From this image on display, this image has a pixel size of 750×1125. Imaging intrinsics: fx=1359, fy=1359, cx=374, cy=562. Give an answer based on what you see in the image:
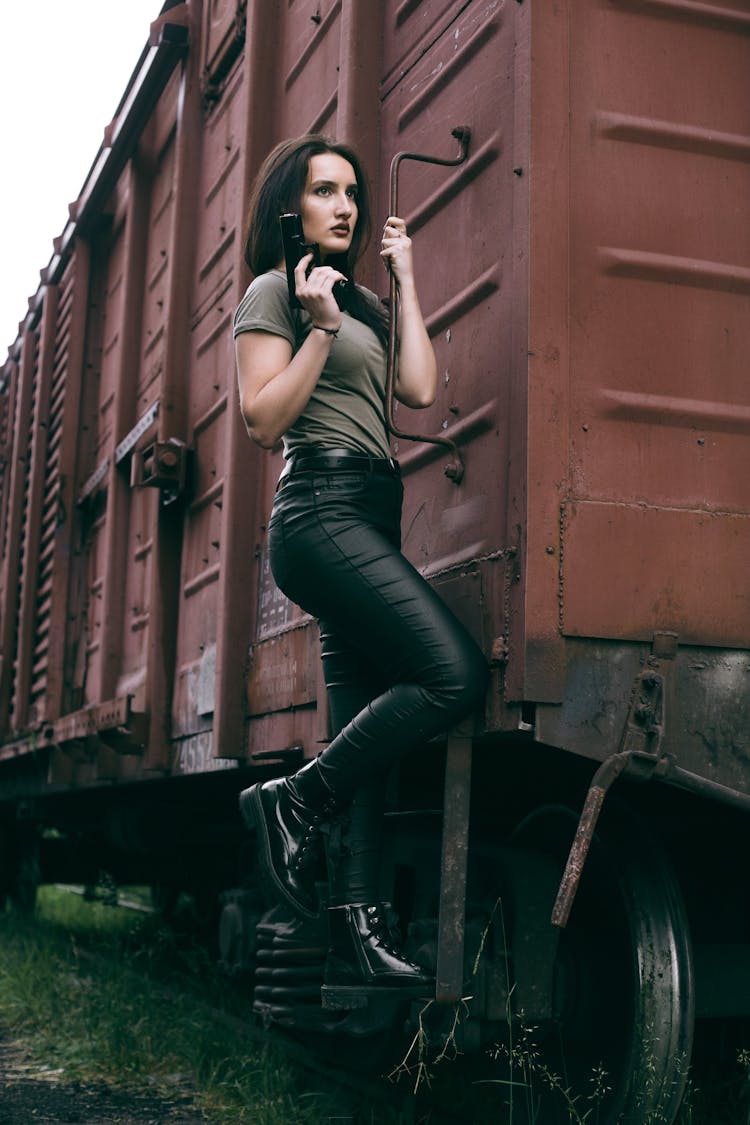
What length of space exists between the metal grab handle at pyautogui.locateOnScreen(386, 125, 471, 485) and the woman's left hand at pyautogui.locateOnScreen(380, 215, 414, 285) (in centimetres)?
2

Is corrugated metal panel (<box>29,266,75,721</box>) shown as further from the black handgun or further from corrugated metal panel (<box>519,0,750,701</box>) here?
corrugated metal panel (<box>519,0,750,701</box>)

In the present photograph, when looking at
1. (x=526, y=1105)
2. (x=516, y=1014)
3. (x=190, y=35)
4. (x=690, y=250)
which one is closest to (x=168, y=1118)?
(x=526, y=1105)

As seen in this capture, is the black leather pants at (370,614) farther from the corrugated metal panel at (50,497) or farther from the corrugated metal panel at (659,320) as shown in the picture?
the corrugated metal panel at (50,497)

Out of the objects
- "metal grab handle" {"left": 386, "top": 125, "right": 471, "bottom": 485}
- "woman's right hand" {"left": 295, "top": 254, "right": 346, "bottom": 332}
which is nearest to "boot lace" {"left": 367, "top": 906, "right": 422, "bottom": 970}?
"metal grab handle" {"left": 386, "top": 125, "right": 471, "bottom": 485}

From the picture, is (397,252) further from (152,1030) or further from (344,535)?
(152,1030)

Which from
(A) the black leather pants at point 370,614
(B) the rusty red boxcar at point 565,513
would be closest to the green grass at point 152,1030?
(B) the rusty red boxcar at point 565,513

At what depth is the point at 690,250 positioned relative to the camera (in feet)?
9.02

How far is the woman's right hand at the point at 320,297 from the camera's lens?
2549 mm

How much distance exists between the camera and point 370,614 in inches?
105

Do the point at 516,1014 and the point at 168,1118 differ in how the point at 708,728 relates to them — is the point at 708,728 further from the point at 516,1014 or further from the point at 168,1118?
the point at 168,1118

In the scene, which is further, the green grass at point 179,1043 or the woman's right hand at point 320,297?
the green grass at point 179,1043

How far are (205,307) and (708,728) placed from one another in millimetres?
2976

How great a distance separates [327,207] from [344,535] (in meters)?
0.70

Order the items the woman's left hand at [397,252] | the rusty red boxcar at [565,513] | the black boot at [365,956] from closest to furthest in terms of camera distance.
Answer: the rusty red boxcar at [565,513] < the black boot at [365,956] < the woman's left hand at [397,252]
